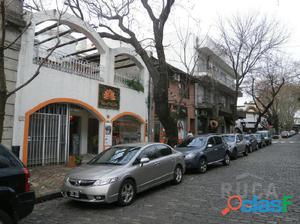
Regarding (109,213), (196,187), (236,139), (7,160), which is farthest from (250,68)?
(7,160)

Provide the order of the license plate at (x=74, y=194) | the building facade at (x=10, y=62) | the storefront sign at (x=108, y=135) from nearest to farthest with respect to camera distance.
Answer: the license plate at (x=74, y=194) < the building facade at (x=10, y=62) < the storefront sign at (x=108, y=135)

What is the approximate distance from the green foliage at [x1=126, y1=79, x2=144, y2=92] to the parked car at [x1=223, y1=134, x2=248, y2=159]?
639 centimetres

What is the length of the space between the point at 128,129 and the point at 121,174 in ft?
36.4

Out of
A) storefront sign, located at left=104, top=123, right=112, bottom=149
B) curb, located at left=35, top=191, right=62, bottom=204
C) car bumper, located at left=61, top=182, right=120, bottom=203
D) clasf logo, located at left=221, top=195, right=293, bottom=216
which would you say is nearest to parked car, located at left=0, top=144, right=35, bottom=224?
car bumper, located at left=61, top=182, right=120, bottom=203

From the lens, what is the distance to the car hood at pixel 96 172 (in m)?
5.91

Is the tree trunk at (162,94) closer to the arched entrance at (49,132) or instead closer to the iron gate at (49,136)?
the arched entrance at (49,132)

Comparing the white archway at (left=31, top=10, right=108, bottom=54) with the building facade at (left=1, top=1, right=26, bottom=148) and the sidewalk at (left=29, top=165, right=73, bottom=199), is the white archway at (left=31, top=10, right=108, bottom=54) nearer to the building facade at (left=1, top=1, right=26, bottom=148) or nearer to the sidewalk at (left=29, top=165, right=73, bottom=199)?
the building facade at (left=1, top=1, right=26, bottom=148)

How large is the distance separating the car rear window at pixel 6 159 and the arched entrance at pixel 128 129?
11.6 m

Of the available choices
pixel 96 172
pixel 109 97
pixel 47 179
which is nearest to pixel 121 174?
pixel 96 172

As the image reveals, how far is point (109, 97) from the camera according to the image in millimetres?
14047

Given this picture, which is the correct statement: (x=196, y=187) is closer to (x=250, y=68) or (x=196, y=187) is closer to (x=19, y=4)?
(x=19, y=4)

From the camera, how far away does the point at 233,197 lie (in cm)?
671

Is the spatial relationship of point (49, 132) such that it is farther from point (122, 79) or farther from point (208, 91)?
point (208, 91)

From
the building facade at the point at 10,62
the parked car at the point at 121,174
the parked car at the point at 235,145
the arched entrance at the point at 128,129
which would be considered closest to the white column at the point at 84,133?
the arched entrance at the point at 128,129
